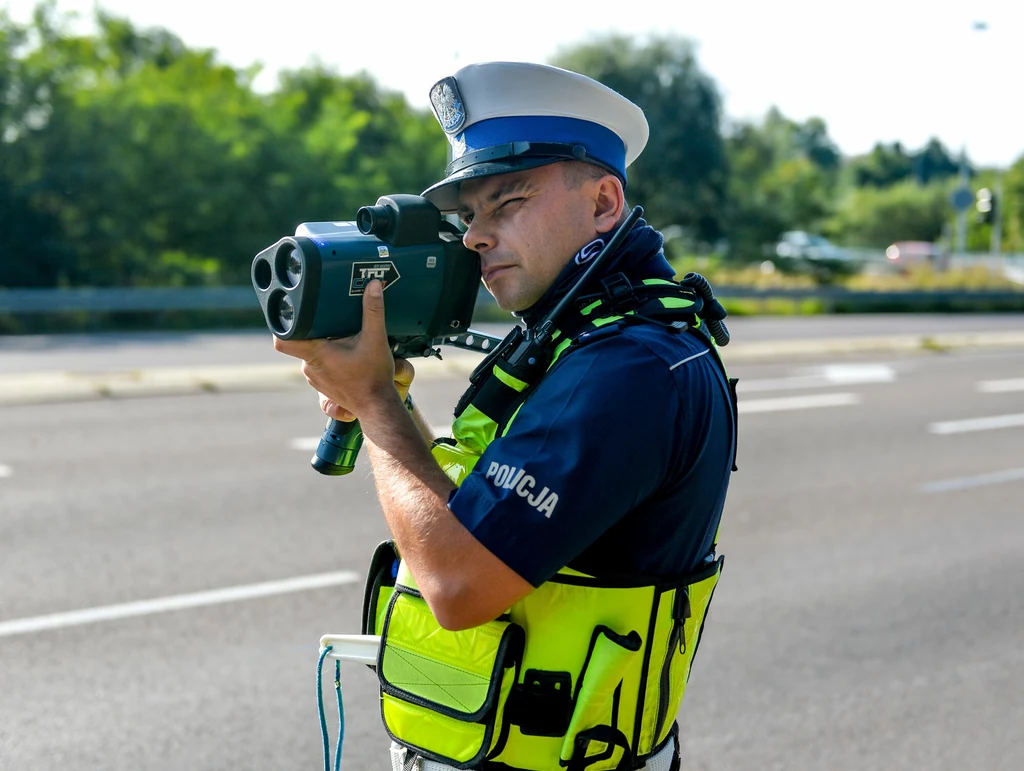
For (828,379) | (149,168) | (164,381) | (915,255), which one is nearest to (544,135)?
(164,381)

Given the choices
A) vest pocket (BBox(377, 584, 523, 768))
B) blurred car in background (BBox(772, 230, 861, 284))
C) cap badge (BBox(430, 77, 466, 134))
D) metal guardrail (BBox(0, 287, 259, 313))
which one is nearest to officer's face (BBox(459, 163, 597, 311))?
cap badge (BBox(430, 77, 466, 134))

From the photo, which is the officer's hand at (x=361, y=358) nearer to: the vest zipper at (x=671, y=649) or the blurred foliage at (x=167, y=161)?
the vest zipper at (x=671, y=649)

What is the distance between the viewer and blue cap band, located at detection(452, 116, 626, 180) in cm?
193

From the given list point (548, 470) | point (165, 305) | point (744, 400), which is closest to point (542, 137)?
point (548, 470)

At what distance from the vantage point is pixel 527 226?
1979 millimetres

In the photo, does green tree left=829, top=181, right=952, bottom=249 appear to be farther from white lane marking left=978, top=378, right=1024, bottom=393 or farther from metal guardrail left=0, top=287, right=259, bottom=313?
white lane marking left=978, top=378, right=1024, bottom=393

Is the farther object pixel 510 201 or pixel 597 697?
pixel 510 201

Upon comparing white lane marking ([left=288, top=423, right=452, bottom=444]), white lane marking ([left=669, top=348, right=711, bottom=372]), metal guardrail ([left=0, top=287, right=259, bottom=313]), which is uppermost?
white lane marking ([left=669, top=348, right=711, bottom=372])

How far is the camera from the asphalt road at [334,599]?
426 cm

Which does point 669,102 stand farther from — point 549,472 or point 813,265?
point 549,472

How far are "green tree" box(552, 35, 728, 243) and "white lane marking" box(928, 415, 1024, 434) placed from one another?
28026mm

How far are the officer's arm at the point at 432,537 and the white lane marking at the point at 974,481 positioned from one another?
7.46m

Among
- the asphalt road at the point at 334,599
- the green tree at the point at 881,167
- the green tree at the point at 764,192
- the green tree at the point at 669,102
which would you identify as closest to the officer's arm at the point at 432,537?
the asphalt road at the point at 334,599

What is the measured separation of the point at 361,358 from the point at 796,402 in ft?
36.6
